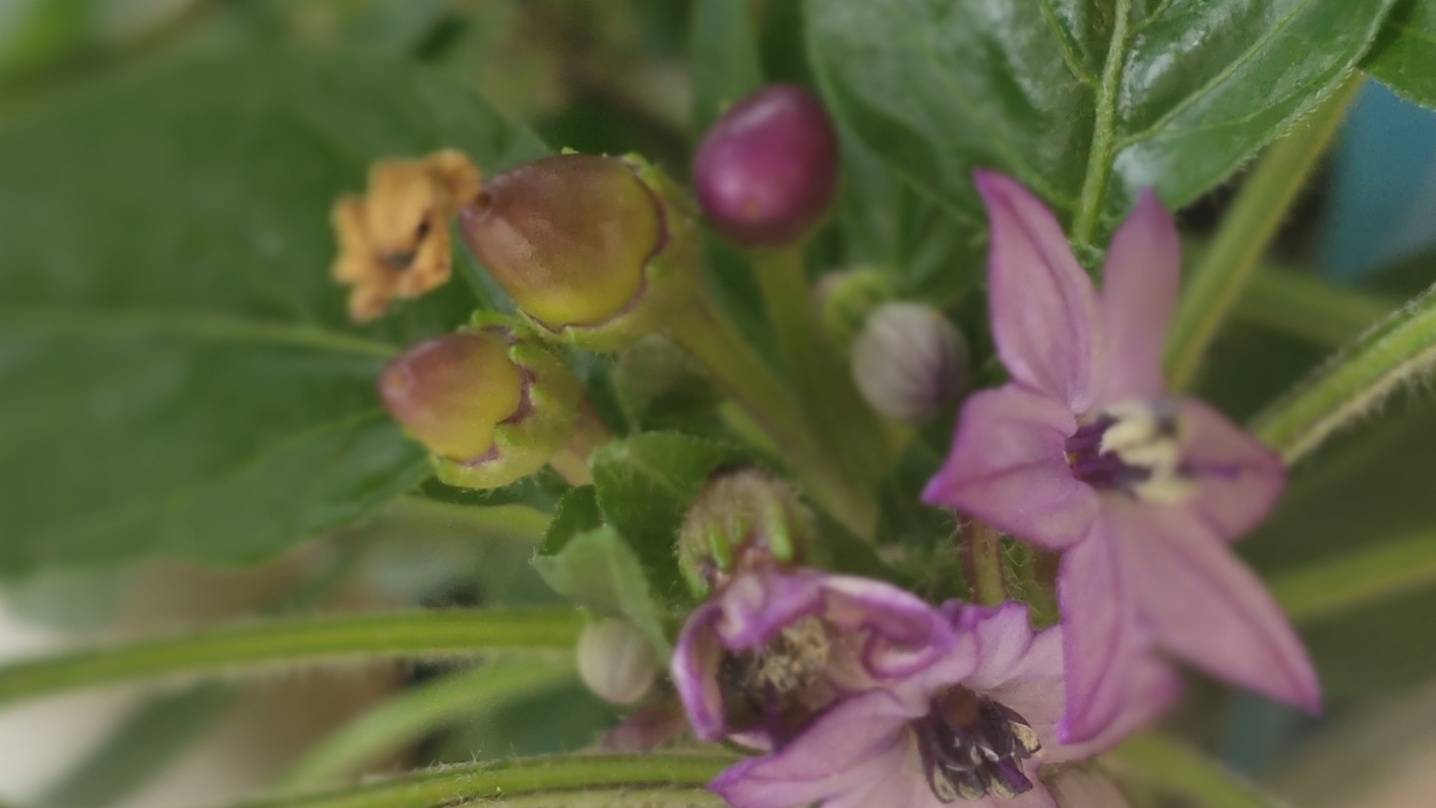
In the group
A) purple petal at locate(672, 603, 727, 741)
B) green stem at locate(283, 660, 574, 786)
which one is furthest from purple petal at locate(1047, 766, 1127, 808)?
green stem at locate(283, 660, 574, 786)

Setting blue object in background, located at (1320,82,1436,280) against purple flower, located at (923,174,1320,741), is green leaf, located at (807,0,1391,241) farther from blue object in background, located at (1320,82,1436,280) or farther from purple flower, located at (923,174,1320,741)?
blue object in background, located at (1320,82,1436,280)

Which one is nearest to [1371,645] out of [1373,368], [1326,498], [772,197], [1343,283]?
[1326,498]

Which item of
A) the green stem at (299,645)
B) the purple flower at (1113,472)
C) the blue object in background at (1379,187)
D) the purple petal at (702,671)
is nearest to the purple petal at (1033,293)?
the purple flower at (1113,472)

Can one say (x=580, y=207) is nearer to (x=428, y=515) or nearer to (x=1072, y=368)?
(x=1072, y=368)

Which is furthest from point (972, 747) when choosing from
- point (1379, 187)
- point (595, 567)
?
point (1379, 187)

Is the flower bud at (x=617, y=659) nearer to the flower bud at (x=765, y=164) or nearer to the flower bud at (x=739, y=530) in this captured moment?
the flower bud at (x=739, y=530)

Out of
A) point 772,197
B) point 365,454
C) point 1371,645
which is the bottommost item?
point 1371,645

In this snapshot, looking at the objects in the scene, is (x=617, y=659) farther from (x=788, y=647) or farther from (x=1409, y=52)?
(x=1409, y=52)
